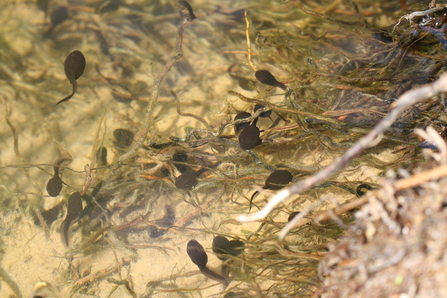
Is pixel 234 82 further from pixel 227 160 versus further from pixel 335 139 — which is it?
pixel 335 139

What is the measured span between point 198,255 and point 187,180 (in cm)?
78

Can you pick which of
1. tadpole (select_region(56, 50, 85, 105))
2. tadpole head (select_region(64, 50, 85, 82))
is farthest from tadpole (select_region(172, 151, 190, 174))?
tadpole head (select_region(64, 50, 85, 82))

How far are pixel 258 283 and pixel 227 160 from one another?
4.33 feet

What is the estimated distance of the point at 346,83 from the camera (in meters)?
3.15

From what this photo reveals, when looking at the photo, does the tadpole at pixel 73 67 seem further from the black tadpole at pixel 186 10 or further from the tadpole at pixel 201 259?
the tadpole at pixel 201 259

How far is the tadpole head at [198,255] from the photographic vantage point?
2777 mm

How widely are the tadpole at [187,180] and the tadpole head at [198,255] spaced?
62 cm

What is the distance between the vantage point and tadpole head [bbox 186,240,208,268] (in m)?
2.78

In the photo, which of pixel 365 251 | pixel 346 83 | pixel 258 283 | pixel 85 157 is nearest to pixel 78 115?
pixel 85 157

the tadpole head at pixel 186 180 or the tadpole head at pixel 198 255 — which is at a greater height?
the tadpole head at pixel 186 180

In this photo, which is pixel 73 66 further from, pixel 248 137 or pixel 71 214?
pixel 248 137

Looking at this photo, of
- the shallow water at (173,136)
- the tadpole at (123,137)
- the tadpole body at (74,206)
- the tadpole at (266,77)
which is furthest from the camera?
the tadpole at (123,137)

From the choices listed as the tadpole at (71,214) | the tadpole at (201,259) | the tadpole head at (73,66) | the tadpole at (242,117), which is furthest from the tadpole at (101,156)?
the tadpole at (242,117)

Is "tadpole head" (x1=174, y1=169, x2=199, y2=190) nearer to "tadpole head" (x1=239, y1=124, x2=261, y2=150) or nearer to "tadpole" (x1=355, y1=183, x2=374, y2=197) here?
"tadpole head" (x1=239, y1=124, x2=261, y2=150)
